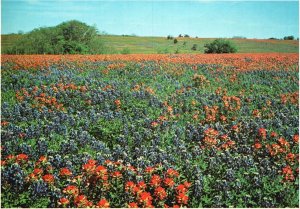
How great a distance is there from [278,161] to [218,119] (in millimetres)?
2410

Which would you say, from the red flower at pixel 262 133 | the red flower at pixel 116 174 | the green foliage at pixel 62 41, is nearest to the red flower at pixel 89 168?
the red flower at pixel 116 174

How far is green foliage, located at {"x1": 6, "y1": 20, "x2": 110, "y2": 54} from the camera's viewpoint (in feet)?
86.5

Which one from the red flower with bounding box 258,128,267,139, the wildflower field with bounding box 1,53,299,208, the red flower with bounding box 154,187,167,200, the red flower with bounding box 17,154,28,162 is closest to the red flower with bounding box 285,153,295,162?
the wildflower field with bounding box 1,53,299,208

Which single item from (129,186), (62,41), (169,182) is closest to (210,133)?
(169,182)

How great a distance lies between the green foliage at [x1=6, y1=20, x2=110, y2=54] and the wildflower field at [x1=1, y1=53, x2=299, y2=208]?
54.8 ft

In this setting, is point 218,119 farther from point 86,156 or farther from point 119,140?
point 86,156

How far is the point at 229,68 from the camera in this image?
15594mm

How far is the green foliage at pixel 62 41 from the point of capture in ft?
86.5

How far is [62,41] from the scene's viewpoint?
89.7 feet

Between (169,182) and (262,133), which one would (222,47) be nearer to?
(262,133)

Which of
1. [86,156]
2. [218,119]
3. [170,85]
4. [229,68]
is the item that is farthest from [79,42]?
[86,156]

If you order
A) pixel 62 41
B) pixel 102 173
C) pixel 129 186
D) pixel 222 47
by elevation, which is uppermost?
pixel 62 41

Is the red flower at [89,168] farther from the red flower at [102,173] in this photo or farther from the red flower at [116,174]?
the red flower at [116,174]

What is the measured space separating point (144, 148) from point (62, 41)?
23789mm
